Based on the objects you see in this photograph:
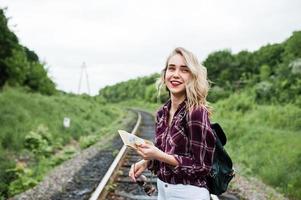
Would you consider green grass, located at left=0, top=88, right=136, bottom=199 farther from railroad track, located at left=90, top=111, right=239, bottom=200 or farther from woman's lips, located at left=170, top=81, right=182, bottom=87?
woman's lips, located at left=170, top=81, right=182, bottom=87

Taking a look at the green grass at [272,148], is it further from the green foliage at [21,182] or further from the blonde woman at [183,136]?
the green foliage at [21,182]

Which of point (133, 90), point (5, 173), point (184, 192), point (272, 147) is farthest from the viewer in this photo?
point (133, 90)

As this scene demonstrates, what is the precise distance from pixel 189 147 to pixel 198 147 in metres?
0.06

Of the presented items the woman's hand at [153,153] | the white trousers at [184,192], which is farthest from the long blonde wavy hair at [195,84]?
A: the white trousers at [184,192]

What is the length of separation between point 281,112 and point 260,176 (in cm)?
834

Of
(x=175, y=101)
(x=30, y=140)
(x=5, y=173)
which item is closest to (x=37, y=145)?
(x=30, y=140)

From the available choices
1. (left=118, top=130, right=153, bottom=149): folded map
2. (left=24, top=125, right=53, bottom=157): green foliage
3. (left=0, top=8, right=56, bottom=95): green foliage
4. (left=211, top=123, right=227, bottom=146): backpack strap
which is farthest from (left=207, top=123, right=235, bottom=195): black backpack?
(left=0, top=8, right=56, bottom=95): green foliage

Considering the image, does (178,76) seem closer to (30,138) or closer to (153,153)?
(153,153)

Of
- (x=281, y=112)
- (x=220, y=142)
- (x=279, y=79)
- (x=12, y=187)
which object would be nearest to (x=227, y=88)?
(x=279, y=79)

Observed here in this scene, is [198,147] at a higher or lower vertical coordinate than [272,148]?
higher

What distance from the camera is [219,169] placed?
2355 millimetres

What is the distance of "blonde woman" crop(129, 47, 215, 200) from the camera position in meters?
2.25

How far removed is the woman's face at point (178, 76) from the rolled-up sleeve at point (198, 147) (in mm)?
196

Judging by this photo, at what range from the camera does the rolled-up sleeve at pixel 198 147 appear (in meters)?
2.25
